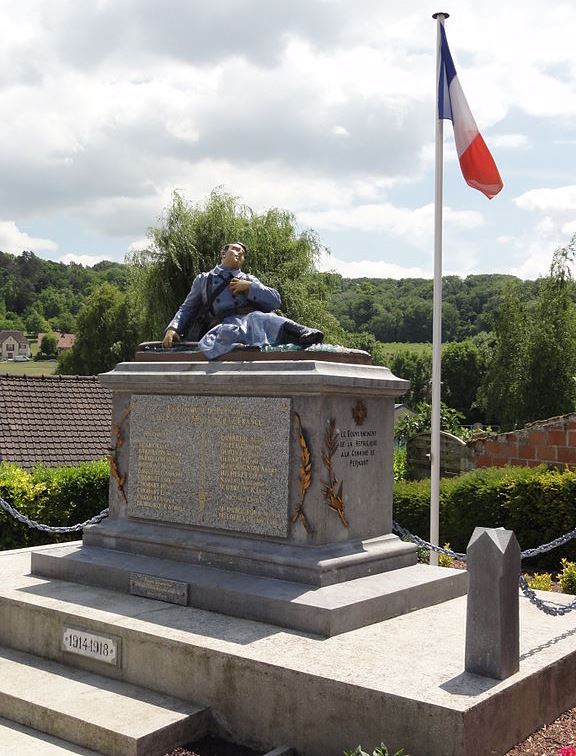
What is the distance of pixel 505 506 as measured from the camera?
10805mm

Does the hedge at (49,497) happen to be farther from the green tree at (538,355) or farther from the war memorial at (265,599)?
the green tree at (538,355)

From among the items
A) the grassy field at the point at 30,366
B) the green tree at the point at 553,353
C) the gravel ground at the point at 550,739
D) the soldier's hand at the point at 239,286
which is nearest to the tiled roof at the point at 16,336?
the grassy field at the point at 30,366

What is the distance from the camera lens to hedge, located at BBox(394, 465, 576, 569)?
10.4 metres

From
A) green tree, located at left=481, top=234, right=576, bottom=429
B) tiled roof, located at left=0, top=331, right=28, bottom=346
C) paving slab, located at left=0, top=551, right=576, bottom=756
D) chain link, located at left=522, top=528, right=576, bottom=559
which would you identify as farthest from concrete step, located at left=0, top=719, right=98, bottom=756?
tiled roof, located at left=0, top=331, right=28, bottom=346

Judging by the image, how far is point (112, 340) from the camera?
162ft

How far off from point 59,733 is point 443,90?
8.11 m

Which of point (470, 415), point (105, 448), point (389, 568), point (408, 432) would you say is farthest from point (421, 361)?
point (389, 568)

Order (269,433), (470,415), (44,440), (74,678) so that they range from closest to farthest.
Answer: (74,678) → (269,433) → (44,440) → (470,415)

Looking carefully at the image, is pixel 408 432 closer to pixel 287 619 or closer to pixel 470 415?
pixel 287 619

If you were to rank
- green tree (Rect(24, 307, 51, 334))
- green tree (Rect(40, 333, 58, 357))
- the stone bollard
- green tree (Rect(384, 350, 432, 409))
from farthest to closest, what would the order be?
green tree (Rect(24, 307, 51, 334)) < green tree (Rect(40, 333, 58, 357)) < green tree (Rect(384, 350, 432, 409)) < the stone bollard

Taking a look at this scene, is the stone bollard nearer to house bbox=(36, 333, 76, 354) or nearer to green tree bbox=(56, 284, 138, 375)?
green tree bbox=(56, 284, 138, 375)

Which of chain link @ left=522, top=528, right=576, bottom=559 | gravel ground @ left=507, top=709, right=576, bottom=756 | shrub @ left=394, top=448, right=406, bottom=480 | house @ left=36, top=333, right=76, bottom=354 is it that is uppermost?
house @ left=36, top=333, right=76, bottom=354

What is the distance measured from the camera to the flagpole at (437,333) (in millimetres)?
9344

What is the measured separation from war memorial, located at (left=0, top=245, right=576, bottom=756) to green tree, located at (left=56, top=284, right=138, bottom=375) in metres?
40.7
